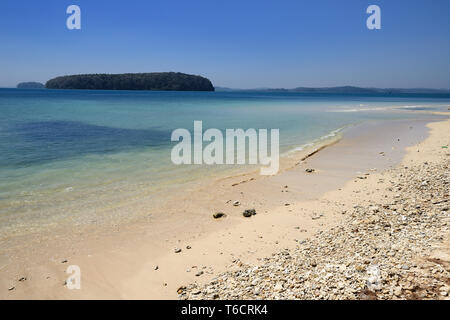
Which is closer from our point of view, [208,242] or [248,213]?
[208,242]

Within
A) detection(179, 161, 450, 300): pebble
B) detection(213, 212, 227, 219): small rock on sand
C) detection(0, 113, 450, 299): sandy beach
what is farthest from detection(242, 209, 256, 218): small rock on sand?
detection(179, 161, 450, 300): pebble

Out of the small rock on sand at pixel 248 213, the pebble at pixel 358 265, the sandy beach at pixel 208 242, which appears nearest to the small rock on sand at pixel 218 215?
the sandy beach at pixel 208 242

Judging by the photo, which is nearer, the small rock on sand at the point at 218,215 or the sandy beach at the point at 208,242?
the sandy beach at the point at 208,242

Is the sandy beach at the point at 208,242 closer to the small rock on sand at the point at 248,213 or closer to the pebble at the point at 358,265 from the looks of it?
the pebble at the point at 358,265

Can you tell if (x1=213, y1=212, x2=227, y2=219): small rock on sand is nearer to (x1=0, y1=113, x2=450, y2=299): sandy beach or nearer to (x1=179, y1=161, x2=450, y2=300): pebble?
(x1=0, y1=113, x2=450, y2=299): sandy beach

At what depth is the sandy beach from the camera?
4.32 m

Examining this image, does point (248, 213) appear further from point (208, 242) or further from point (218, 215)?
point (208, 242)

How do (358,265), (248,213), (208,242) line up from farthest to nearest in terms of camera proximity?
1. (248,213)
2. (208,242)
3. (358,265)

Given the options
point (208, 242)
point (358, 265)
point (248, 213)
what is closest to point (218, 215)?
point (248, 213)

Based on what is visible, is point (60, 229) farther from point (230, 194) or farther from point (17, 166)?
point (17, 166)

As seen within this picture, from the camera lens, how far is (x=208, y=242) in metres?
5.77

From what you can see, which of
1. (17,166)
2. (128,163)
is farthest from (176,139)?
(17,166)

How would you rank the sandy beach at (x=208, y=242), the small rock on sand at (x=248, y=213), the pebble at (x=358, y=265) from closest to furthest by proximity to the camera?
the pebble at (x=358, y=265) → the sandy beach at (x=208, y=242) → the small rock on sand at (x=248, y=213)

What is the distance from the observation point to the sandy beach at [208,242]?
14.2 ft
